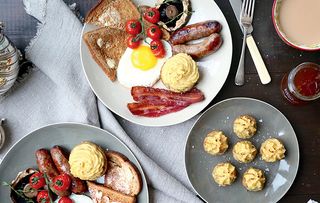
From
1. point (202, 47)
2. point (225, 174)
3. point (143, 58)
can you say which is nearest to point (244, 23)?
point (202, 47)

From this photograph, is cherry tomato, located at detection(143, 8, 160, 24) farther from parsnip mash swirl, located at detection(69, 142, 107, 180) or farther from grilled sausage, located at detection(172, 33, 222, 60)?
parsnip mash swirl, located at detection(69, 142, 107, 180)

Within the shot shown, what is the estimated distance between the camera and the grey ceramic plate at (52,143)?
231 centimetres

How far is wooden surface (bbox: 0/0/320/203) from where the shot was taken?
2402 millimetres

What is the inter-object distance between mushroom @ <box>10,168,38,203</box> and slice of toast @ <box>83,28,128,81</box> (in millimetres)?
568

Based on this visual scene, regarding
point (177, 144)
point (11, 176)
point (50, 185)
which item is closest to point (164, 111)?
point (177, 144)

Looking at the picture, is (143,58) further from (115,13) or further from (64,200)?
(64,200)

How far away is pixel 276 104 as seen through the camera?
2439 mm

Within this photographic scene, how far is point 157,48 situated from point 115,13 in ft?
0.87

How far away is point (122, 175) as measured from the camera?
2.33 m

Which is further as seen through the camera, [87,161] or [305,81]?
[305,81]

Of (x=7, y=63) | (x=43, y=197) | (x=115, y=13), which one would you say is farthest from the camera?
(x=115, y=13)

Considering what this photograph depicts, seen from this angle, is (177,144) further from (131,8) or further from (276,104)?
(131,8)

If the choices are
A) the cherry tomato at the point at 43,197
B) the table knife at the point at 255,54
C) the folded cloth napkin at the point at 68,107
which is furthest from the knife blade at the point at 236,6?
the cherry tomato at the point at 43,197

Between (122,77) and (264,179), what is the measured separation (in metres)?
0.80
